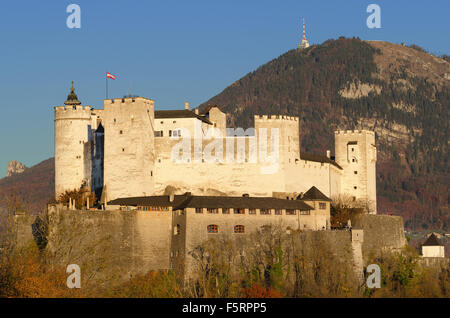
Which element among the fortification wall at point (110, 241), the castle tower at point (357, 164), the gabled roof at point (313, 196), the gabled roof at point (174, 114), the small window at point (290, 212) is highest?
the gabled roof at point (174, 114)

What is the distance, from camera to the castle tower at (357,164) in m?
94.6

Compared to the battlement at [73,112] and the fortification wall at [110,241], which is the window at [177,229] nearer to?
the fortification wall at [110,241]

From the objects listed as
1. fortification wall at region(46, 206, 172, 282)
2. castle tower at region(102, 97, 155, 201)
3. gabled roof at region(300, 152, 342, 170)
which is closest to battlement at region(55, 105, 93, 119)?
castle tower at region(102, 97, 155, 201)

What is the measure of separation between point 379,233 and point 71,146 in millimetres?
30314

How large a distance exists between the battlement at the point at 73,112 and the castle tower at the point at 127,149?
6924 mm

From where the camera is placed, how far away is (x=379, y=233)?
269ft

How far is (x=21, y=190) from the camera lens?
185 metres

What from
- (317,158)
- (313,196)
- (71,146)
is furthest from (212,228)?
(71,146)

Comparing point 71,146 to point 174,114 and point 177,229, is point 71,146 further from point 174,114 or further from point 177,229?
point 177,229

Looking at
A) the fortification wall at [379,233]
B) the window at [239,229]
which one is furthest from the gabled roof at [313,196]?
the window at [239,229]

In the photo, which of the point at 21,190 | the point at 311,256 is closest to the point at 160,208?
the point at 311,256
